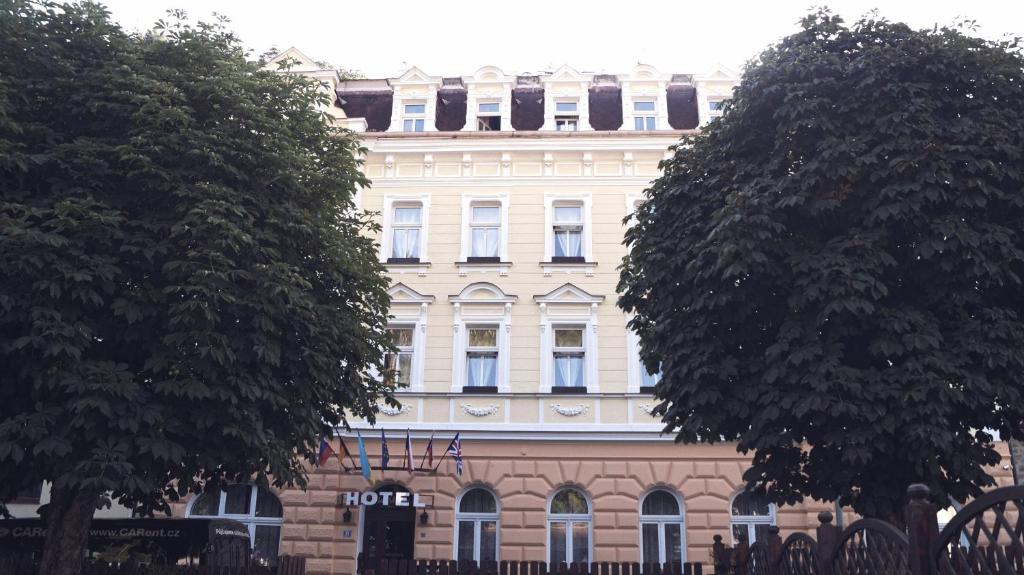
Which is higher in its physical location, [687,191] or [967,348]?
[687,191]

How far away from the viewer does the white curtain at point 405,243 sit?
22.1 metres

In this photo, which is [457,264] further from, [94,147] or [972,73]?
[972,73]

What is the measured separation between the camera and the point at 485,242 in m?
22.1

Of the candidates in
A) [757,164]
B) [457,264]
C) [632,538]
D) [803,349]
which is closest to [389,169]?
[457,264]

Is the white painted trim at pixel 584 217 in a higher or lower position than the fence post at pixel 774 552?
higher

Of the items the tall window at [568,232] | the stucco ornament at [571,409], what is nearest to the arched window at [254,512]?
the stucco ornament at [571,409]

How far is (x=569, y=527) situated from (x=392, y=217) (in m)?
9.14

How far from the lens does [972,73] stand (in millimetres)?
11461

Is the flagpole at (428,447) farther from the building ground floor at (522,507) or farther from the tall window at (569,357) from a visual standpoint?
the tall window at (569,357)

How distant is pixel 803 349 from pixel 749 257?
52.7 inches

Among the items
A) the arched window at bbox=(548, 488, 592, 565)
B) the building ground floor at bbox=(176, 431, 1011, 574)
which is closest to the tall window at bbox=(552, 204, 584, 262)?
the building ground floor at bbox=(176, 431, 1011, 574)

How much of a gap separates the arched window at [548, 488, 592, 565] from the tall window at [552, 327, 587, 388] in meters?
2.58

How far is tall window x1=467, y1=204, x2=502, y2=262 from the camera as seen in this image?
2194 centimetres

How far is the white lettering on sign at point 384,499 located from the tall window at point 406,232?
235 inches
